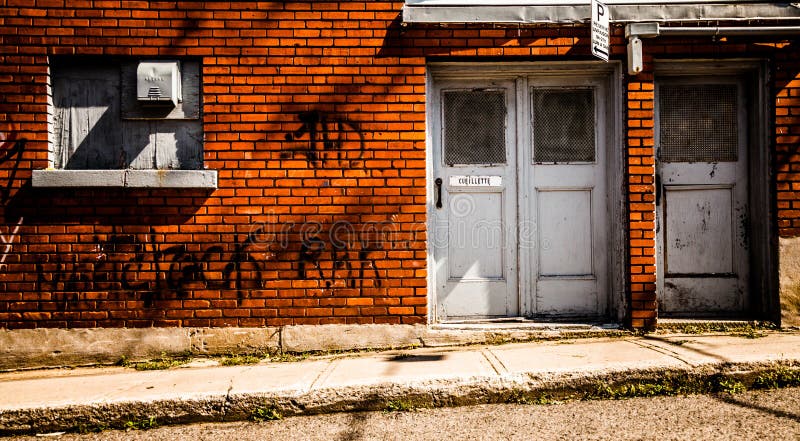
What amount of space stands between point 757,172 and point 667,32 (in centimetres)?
145

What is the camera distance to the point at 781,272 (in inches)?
181

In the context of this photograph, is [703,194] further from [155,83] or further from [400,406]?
[155,83]

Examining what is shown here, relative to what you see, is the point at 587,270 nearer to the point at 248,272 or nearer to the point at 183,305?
the point at 248,272

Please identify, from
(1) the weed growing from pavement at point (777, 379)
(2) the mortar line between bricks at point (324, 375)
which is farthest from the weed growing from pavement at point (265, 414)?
(1) the weed growing from pavement at point (777, 379)

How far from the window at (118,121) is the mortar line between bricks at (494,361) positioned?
107 inches

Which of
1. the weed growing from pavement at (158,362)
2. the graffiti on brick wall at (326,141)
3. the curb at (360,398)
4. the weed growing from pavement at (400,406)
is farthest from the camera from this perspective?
the graffiti on brick wall at (326,141)

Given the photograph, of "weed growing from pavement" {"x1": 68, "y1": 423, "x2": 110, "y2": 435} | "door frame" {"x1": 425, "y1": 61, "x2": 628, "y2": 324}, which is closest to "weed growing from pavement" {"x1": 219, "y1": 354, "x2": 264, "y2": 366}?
"weed growing from pavement" {"x1": 68, "y1": 423, "x2": 110, "y2": 435}

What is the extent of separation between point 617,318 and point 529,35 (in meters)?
2.48

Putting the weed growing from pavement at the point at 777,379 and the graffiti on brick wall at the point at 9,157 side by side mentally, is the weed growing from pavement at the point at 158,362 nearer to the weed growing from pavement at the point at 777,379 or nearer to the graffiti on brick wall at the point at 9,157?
the graffiti on brick wall at the point at 9,157

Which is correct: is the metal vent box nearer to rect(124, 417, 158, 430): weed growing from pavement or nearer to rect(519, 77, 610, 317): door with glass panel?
rect(124, 417, 158, 430): weed growing from pavement

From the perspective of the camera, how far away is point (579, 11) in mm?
4461

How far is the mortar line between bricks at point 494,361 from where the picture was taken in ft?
12.2

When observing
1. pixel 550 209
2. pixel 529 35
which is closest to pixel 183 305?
pixel 550 209

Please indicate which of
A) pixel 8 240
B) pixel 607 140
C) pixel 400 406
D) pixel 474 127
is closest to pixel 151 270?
pixel 8 240
